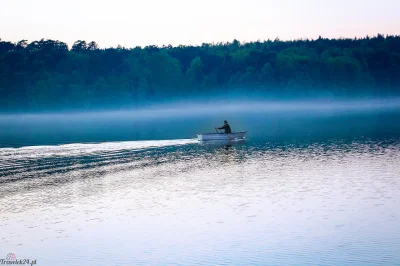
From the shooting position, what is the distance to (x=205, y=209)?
107ft

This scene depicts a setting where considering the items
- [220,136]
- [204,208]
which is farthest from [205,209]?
[220,136]

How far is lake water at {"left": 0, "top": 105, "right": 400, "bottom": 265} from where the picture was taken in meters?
25.5

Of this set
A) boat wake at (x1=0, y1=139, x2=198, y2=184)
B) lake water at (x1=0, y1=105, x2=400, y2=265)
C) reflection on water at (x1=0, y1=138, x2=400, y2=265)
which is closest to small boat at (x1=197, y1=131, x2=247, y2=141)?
boat wake at (x1=0, y1=139, x2=198, y2=184)

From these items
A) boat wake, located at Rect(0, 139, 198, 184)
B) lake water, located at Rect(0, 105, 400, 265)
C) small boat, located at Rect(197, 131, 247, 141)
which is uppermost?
small boat, located at Rect(197, 131, 247, 141)

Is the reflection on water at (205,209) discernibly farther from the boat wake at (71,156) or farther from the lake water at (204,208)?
the boat wake at (71,156)

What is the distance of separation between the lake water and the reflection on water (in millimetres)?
64

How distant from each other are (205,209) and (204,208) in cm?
29

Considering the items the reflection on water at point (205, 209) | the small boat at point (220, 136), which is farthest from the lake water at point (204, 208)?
the small boat at point (220, 136)

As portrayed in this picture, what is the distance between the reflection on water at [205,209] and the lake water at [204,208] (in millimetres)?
64

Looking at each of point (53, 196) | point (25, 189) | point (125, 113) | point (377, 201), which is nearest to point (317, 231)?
point (377, 201)

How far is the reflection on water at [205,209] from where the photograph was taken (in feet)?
83.6

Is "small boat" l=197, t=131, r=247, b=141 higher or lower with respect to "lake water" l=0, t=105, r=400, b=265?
higher

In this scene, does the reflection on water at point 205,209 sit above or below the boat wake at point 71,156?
below

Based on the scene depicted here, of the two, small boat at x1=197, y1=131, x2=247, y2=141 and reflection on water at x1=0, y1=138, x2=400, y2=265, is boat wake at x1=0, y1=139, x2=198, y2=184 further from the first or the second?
small boat at x1=197, y1=131, x2=247, y2=141
